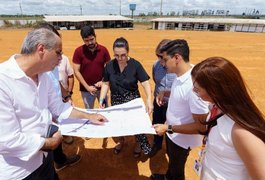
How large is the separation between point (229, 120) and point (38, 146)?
1.41m

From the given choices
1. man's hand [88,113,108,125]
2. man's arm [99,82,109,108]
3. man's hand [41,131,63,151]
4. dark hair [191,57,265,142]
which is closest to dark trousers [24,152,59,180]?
man's hand [41,131,63,151]

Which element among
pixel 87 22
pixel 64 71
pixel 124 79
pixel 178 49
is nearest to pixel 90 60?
pixel 64 71

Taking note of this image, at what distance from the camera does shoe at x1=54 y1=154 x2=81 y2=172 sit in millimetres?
3525

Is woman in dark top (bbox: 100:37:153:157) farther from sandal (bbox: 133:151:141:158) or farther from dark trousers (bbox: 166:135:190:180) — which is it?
sandal (bbox: 133:151:141:158)

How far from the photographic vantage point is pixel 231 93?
4.24 ft

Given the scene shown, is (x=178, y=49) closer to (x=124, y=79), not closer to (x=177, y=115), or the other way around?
(x=177, y=115)

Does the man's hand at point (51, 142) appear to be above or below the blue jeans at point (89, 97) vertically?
above

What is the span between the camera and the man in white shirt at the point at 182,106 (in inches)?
78.0

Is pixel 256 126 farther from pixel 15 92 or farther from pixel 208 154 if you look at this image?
pixel 15 92

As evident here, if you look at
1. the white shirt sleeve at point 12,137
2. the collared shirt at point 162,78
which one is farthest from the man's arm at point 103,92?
the white shirt sleeve at point 12,137

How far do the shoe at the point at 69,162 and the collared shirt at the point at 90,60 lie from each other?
1432mm

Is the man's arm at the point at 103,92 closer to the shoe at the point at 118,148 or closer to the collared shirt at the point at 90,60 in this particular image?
the collared shirt at the point at 90,60

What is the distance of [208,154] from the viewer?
1.62 metres

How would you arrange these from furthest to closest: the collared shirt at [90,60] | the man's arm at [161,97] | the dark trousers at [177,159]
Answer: the collared shirt at [90,60], the man's arm at [161,97], the dark trousers at [177,159]
